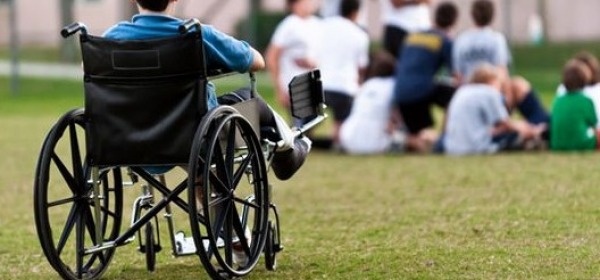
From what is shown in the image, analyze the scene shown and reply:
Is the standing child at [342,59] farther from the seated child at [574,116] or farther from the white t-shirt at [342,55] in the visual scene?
the seated child at [574,116]

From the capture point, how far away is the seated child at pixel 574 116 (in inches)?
531

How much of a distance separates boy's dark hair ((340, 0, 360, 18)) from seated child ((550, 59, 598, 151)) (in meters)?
2.49

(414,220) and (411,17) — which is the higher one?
(411,17)

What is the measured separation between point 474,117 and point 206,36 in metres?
7.64

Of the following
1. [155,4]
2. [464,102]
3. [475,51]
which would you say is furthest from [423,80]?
[155,4]

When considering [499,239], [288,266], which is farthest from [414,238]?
[288,266]

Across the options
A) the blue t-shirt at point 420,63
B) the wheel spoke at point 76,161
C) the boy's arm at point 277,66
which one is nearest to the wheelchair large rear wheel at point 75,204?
the wheel spoke at point 76,161

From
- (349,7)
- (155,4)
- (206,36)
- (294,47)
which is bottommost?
(294,47)

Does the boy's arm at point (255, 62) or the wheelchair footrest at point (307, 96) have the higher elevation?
the boy's arm at point (255, 62)

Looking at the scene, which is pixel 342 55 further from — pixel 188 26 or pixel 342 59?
pixel 188 26

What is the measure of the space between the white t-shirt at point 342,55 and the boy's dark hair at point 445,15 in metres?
0.82

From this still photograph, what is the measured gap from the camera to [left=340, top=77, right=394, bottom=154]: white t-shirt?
14570mm

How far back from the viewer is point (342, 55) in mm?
15281

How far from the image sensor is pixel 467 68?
14.6 meters
